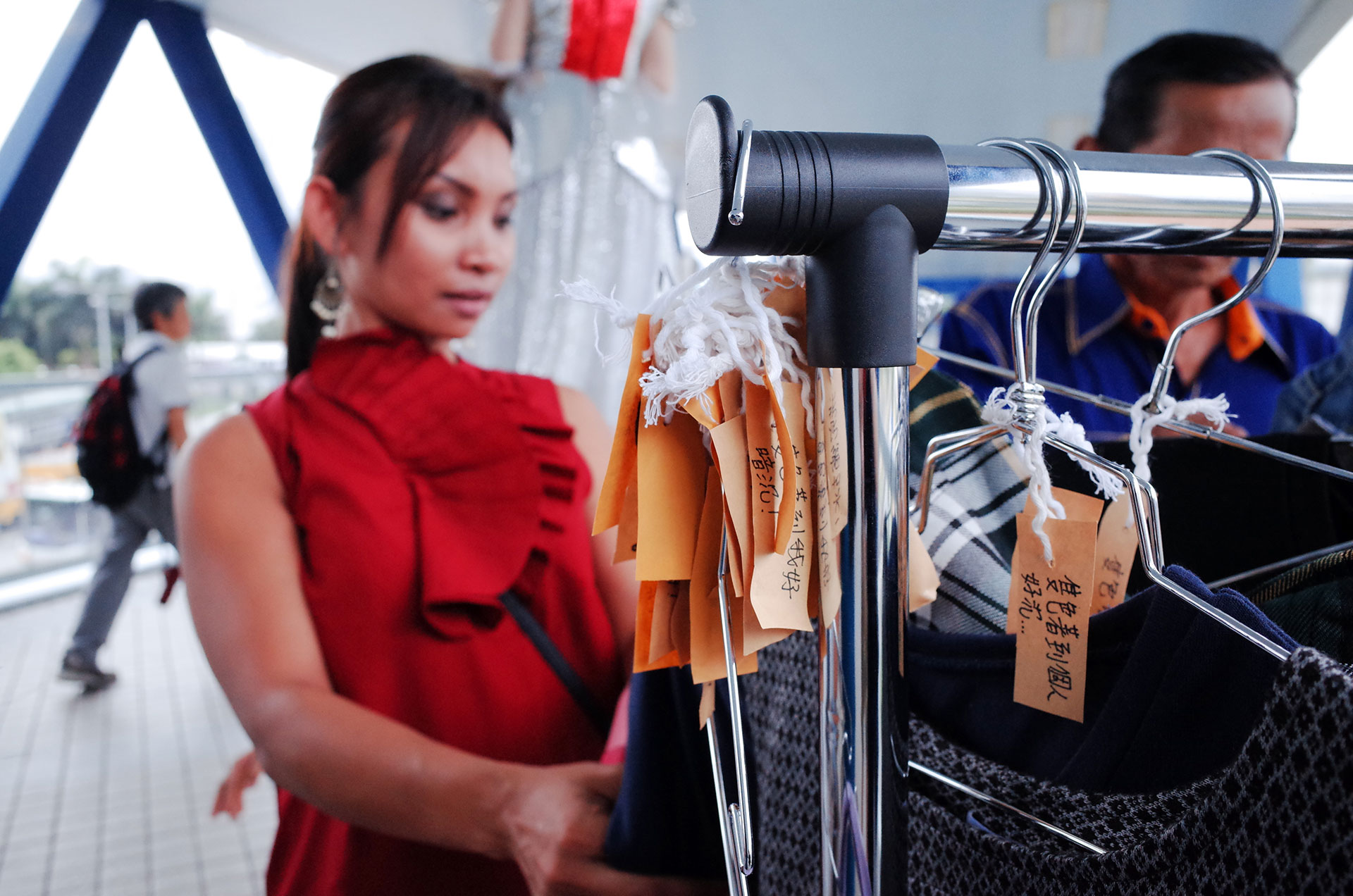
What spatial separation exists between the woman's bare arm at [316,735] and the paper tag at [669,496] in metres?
0.32

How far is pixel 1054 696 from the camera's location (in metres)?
0.36

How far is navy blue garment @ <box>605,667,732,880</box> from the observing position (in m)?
0.48

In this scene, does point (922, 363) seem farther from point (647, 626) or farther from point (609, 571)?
point (609, 571)

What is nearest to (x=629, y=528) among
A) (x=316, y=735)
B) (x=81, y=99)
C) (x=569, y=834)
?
(x=569, y=834)

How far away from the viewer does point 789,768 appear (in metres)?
0.47

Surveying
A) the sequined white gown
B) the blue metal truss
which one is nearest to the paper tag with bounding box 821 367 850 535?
the sequined white gown

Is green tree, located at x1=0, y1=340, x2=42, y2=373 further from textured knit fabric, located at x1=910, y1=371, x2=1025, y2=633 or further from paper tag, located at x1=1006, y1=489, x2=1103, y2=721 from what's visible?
paper tag, located at x1=1006, y1=489, x2=1103, y2=721

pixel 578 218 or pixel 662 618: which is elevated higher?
pixel 578 218

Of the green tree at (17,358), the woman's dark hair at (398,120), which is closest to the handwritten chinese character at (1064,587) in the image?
the woman's dark hair at (398,120)

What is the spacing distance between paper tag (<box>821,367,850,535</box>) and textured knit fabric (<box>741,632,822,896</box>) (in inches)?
7.0

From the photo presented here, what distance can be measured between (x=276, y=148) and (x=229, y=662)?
2.89m

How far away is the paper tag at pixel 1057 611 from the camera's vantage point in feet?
1.14

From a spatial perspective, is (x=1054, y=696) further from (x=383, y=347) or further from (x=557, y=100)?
(x=557, y=100)

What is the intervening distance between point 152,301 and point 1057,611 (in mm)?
3489
